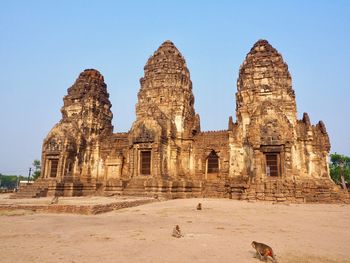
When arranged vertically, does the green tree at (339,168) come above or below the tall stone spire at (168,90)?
below

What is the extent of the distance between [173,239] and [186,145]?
674 inches

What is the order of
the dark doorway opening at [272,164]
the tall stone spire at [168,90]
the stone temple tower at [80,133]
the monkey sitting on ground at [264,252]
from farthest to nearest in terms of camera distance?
the stone temple tower at [80,133] → the tall stone spire at [168,90] → the dark doorway opening at [272,164] → the monkey sitting on ground at [264,252]

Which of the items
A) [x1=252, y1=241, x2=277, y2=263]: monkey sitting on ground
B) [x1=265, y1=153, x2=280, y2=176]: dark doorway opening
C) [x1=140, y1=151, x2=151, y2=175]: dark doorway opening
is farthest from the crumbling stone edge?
[x1=265, y1=153, x2=280, y2=176]: dark doorway opening

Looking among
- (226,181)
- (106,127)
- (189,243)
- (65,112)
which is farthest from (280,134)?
(65,112)

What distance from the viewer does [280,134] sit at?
2012 centimetres

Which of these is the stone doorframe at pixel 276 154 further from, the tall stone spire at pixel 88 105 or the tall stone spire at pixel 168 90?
the tall stone spire at pixel 88 105

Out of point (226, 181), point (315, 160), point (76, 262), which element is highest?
point (315, 160)

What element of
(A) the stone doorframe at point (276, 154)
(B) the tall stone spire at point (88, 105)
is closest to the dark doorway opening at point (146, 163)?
(B) the tall stone spire at point (88, 105)

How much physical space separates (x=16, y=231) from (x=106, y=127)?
20.7 meters

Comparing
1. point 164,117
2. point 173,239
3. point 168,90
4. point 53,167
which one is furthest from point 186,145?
point 173,239

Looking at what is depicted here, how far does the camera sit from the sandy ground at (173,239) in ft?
19.7

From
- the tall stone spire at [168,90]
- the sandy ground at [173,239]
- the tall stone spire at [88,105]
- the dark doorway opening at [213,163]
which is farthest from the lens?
the tall stone spire at [88,105]

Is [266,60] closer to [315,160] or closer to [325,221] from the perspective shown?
[315,160]

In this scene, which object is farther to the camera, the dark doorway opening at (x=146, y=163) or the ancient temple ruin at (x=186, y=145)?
the dark doorway opening at (x=146, y=163)
